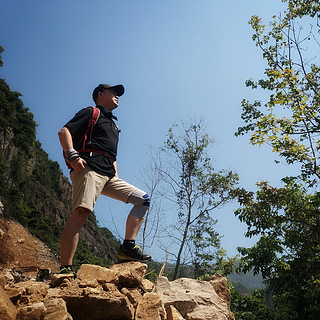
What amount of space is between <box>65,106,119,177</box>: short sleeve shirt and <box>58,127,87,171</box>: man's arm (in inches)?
2.5

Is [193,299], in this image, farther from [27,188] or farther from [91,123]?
[27,188]

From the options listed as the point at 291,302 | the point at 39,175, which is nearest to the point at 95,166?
the point at 291,302

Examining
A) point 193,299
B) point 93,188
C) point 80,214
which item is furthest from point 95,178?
point 193,299

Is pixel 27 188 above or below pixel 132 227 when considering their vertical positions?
above

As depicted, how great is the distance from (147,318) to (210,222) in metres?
7.55

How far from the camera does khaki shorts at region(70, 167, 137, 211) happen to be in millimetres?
2447

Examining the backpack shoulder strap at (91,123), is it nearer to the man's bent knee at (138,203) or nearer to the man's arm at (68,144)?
the man's arm at (68,144)

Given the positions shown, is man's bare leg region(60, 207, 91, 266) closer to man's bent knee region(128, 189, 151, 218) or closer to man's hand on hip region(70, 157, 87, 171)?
man's hand on hip region(70, 157, 87, 171)

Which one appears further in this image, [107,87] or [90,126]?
[107,87]

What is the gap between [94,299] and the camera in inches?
73.0

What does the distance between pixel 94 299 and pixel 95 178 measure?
1046mm

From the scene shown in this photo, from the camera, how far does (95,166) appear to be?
8.48ft

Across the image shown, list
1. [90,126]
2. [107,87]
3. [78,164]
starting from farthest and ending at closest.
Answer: [107,87], [90,126], [78,164]

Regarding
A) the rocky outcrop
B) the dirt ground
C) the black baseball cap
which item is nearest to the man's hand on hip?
the rocky outcrop
